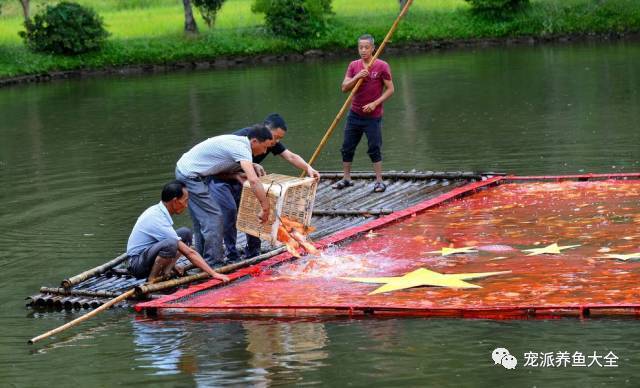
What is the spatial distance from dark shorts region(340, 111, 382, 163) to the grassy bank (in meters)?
26.5

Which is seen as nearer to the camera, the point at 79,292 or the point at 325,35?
the point at 79,292

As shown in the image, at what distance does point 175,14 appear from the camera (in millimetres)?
47781

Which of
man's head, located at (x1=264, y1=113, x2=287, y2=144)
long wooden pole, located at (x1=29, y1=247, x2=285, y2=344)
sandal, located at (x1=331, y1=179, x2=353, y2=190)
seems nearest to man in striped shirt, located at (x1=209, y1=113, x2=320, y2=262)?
man's head, located at (x1=264, y1=113, x2=287, y2=144)

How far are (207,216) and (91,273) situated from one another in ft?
3.98

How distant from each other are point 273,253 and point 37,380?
3.39 meters

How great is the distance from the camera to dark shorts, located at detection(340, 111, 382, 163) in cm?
1420

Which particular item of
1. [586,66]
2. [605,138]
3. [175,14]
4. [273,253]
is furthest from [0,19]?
[273,253]

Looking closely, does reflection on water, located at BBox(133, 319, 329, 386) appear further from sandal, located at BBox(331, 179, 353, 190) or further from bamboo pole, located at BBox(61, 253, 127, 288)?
sandal, located at BBox(331, 179, 353, 190)

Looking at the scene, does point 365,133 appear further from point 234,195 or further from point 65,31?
point 65,31

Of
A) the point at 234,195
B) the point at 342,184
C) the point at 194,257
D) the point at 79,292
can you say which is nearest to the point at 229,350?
the point at 194,257

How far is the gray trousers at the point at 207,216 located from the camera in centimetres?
1099

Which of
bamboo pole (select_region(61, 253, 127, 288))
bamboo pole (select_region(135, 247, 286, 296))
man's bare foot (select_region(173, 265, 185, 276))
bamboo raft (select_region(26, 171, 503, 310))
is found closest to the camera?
bamboo pole (select_region(135, 247, 286, 296))

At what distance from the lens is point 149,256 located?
409 inches

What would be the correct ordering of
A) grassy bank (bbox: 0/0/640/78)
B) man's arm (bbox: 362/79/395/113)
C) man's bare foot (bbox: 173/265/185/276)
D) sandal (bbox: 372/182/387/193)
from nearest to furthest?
1. man's bare foot (bbox: 173/265/185/276)
2. man's arm (bbox: 362/79/395/113)
3. sandal (bbox: 372/182/387/193)
4. grassy bank (bbox: 0/0/640/78)
